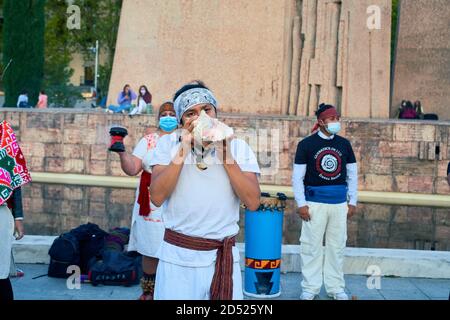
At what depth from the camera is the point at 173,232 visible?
12.4 feet

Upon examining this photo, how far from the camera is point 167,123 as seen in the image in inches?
224

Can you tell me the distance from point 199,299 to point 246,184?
0.60 metres

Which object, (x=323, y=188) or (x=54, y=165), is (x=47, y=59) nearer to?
(x=54, y=165)

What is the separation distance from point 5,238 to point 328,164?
2852 millimetres

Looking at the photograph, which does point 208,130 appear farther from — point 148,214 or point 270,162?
point 270,162

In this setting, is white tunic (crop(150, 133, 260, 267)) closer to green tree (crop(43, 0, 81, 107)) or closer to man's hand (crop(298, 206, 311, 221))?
man's hand (crop(298, 206, 311, 221))

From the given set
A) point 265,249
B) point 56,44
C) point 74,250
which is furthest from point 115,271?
point 56,44

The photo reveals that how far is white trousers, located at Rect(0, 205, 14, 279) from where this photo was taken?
4.56m

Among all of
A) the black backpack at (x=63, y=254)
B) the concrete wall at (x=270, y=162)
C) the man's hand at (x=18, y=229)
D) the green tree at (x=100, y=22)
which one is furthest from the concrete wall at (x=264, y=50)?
the green tree at (x=100, y=22)

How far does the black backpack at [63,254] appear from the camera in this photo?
22.4 ft

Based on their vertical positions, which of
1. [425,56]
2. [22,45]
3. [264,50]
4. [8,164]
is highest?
[22,45]

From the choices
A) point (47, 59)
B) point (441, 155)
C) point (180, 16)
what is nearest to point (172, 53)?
point (180, 16)

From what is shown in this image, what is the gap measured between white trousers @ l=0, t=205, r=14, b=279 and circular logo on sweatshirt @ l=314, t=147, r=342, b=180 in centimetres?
273

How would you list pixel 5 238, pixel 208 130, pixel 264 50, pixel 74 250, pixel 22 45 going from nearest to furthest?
pixel 208 130 < pixel 5 238 < pixel 74 250 < pixel 264 50 < pixel 22 45
